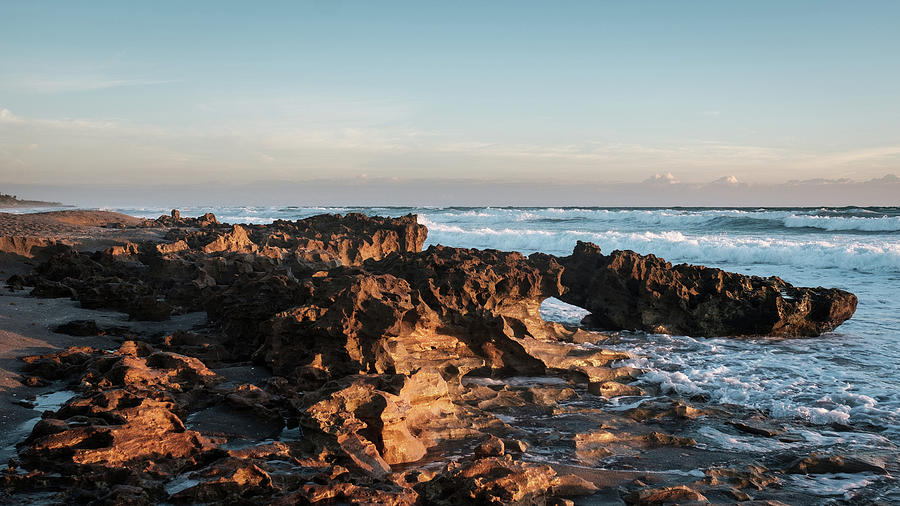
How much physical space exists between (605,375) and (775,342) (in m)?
3.72

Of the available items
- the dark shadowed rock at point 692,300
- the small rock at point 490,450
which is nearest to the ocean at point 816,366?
the dark shadowed rock at point 692,300

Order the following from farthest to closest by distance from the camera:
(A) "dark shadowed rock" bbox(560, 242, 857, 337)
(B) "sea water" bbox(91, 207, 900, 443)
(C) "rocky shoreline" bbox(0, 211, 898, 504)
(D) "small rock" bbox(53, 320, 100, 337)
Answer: (A) "dark shadowed rock" bbox(560, 242, 857, 337)
(D) "small rock" bbox(53, 320, 100, 337)
(B) "sea water" bbox(91, 207, 900, 443)
(C) "rocky shoreline" bbox(0, 211, 898, 504)

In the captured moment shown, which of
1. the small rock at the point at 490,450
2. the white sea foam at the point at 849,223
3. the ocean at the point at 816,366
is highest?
the white sea foam at the point at 849,223

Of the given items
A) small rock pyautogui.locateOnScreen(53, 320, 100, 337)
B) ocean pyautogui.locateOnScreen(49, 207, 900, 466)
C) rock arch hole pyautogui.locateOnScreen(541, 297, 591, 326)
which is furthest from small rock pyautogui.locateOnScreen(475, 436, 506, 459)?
rock arch hole pyautogui.locateOnScreen(541, 297, 591, 326)

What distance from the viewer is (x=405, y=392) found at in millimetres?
5008

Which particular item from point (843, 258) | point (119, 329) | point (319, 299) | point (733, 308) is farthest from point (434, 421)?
point (843, 258)

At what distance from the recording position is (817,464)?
4.54m

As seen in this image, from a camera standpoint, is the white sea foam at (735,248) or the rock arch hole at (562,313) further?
the white sea foam at (735,248)

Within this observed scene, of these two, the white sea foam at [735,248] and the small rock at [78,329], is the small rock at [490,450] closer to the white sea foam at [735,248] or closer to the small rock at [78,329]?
the small rock at [78,329]

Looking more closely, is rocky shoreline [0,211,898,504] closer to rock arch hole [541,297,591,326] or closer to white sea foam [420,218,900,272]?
rock arch hole [541,297,591,326]

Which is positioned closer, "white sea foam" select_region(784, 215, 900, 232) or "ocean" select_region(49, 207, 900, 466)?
"ocean" select_region(49, 207, 900, 466)

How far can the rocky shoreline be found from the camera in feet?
12.2

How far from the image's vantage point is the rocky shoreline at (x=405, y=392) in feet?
12.2

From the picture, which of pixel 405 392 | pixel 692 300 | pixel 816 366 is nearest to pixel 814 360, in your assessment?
pixel 816 366
